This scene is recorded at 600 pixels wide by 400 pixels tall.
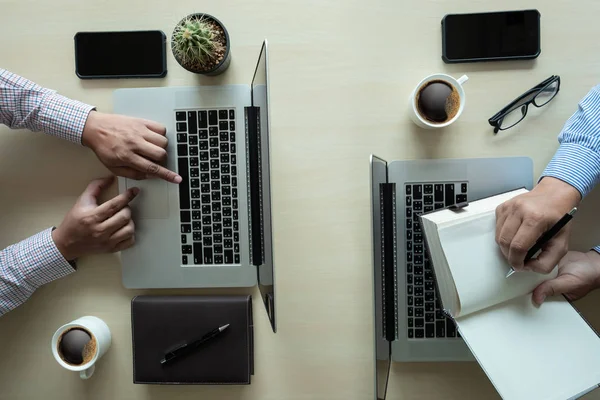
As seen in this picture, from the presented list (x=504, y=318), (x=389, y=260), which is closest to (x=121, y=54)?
(x=389, y=260)

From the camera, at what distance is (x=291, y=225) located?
0.90m

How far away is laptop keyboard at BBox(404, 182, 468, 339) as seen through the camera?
2.80ft

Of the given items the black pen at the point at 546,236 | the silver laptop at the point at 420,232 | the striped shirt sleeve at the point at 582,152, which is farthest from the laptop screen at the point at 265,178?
the striped shirt sleeve at the point at 582,152

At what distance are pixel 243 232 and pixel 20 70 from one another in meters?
0.66

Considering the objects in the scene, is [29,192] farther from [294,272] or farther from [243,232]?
[294,272]

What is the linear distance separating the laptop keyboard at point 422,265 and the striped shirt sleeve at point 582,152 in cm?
19

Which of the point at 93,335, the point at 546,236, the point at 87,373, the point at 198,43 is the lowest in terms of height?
the point at 87,373

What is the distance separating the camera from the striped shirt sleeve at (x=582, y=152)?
781 mm

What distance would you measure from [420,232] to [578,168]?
13.5 inches

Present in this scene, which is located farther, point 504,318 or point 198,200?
point 198,200

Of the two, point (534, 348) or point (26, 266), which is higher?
point (26, 266)

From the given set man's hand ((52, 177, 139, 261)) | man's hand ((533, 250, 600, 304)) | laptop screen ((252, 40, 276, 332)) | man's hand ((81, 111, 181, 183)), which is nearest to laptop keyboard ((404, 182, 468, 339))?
man's hand ((533, 250, 600, 304))

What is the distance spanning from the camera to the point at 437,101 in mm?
817

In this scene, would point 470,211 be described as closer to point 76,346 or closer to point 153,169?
point 153,169
